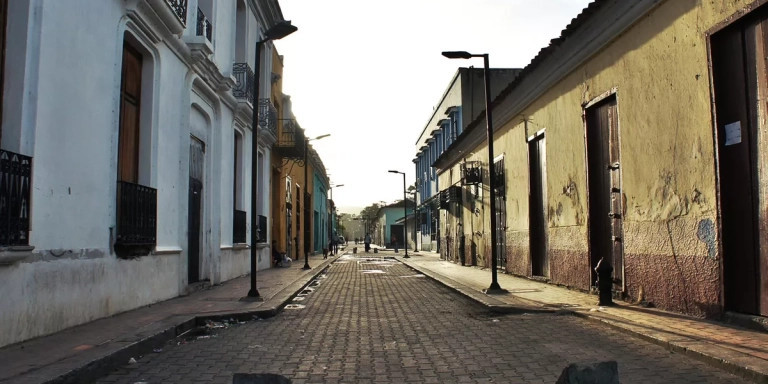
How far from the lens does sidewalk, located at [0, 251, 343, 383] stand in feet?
15.4

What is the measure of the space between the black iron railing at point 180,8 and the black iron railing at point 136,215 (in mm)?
3118

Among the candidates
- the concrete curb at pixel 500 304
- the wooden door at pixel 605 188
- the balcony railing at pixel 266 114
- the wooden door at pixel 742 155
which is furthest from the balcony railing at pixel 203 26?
the wooden door at pixel 742 155

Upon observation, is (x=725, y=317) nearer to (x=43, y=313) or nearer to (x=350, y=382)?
(x=350, y=382)

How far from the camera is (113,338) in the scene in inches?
242

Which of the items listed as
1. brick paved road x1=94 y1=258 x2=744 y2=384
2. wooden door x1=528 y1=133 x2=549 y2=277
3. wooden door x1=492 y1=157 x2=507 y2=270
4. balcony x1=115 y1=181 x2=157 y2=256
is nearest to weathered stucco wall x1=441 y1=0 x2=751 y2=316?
brick paved road x1=94 y1=258 x2=744 y2=384

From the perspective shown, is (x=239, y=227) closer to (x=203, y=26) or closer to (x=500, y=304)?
(x=203, y=26)

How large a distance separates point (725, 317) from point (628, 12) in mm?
4678

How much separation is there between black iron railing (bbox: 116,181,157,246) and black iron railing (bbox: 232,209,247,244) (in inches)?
243

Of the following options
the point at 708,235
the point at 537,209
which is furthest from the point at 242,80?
the point at 708,235

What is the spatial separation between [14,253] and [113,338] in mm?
1336

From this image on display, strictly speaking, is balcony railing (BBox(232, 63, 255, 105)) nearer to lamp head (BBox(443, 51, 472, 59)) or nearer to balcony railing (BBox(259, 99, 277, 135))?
balcony railing (BBox(259, 99, 277, 135))

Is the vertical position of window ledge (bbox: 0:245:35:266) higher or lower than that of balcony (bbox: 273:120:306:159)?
lower

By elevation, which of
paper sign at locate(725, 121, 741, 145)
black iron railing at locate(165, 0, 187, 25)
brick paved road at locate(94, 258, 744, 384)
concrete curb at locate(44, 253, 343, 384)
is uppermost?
black iron railing at locate(165, 0, 187, 25)

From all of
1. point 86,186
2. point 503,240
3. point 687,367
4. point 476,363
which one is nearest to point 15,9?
point 86,186
